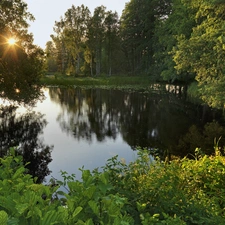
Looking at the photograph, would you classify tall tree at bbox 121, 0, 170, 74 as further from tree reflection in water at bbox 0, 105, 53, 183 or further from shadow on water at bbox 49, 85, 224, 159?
tree reflection in water at bbox 0, 105, 53, 183

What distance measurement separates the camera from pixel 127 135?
51.1 ft

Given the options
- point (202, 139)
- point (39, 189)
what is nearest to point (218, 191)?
point (39, 189)

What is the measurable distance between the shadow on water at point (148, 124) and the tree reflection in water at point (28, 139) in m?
2.20

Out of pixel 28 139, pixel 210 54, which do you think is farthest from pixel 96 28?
pixel 28 139

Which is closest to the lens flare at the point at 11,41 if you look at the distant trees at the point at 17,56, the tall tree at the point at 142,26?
the distant trees at the point at 17,56

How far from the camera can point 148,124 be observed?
61.0 feet

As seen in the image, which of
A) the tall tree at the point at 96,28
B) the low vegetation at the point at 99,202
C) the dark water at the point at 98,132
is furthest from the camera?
the tall tree at the point at 96,28

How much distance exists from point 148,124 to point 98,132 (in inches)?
179

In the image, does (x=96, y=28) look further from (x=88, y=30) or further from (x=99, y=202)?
(x=99, y=202)

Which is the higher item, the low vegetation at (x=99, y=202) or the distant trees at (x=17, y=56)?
the distant trees at (x=17, y=56)

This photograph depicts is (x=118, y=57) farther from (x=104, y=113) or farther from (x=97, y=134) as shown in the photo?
(x=97, y=134)

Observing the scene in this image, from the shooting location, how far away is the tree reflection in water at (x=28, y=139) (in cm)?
1051

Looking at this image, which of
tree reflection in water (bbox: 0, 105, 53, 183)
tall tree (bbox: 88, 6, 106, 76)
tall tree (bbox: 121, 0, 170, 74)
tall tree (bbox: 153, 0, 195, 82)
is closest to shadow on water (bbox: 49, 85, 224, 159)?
tree reflection in water (bbox: 0, 105, 53, 183)

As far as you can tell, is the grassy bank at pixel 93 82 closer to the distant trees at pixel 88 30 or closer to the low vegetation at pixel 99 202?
the distant trees at pixel 88 30
